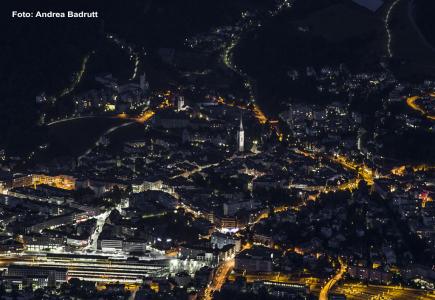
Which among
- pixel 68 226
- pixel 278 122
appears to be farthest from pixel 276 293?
pixel 278 122

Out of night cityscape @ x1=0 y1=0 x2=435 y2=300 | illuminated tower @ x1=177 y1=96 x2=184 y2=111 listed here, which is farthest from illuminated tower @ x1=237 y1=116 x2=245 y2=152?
illuminated tower @ x1=177 y1=96 x2=184 y2=111

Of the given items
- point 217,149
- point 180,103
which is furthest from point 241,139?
point 180,103

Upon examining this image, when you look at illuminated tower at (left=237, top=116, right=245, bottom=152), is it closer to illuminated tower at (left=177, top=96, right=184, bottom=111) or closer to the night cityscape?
the night cityscape

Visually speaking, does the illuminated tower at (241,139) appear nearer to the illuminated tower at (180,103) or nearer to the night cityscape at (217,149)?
the night cityscape at (217,149)

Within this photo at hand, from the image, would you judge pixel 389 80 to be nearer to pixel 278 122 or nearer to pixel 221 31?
pixel 278 122

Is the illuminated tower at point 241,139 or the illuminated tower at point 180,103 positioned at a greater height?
the illuminated tower at point 180,103

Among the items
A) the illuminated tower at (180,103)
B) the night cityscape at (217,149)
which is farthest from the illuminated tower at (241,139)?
the illuminated tower at (180,103)

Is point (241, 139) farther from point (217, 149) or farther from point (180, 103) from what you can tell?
point (180, 103)

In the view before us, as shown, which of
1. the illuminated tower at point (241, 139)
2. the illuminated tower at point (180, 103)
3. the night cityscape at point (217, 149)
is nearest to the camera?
the night cityscape at point (217, 149)
